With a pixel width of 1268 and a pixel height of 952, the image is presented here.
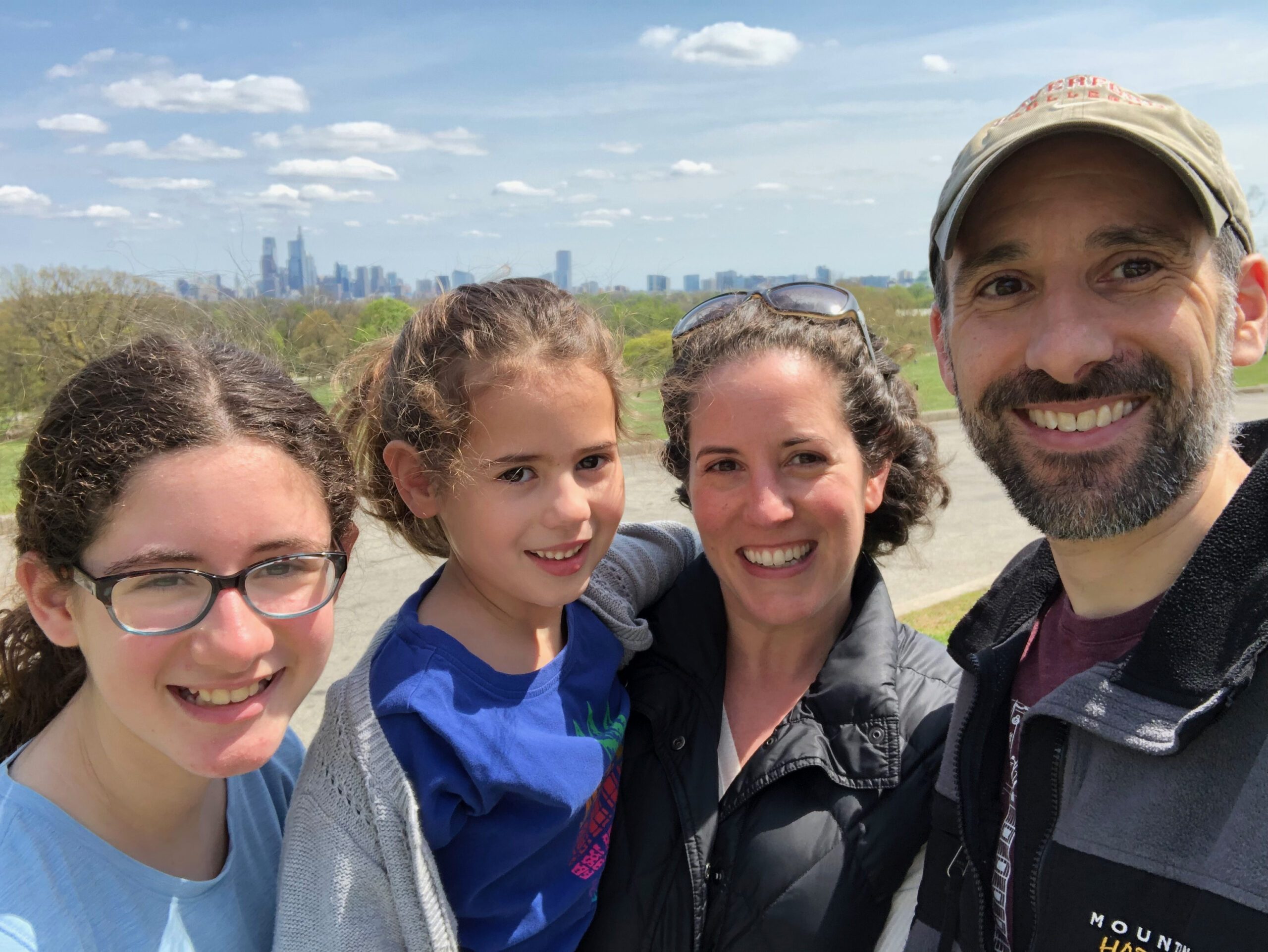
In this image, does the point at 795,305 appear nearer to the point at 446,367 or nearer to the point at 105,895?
the point at 446,367

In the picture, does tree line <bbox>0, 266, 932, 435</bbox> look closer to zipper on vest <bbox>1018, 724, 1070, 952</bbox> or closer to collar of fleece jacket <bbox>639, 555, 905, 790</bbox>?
collar of fleece jacket <bbox>639, 555, 905, 790</bbox>

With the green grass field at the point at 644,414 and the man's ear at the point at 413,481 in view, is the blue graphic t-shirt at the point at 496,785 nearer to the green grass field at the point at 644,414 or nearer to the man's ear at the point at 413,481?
the man's ear at the point at 413,481

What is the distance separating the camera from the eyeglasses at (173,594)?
151cm

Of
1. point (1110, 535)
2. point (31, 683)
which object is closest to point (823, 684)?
point (1110, 535)

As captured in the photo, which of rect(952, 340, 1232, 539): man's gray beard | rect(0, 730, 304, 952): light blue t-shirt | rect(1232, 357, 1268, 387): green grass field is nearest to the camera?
rect(0, 730, 304, 952): light blue t-shirt

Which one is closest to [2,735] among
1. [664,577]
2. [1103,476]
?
[664,577]

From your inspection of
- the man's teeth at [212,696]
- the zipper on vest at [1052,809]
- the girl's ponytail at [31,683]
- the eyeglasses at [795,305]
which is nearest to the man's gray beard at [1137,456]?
the zipper on vest at [1052,809]

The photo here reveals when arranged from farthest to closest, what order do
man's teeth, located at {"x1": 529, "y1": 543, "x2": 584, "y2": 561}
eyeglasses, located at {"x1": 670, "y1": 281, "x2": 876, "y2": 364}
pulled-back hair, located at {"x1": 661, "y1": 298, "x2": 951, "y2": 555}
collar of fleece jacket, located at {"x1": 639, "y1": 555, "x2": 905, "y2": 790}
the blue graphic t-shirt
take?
eyeglasses, located at {"x1": 670, "y1": 281, "x2": 876, "y2": 364}, pulled-back hair, located at {"x1": 661, "y1": 298, "x2": 951, "y2": 555}, man's teeth, located at {"x1": 529, "y1": 543, "x2": 584, "y2": 561}, collar of fleece jacket, located at {"x1": 639, "y1": 555, "x2": 905, "y2": 790}, the blue graphic t-shirt

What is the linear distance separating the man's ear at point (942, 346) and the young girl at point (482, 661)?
0.82m

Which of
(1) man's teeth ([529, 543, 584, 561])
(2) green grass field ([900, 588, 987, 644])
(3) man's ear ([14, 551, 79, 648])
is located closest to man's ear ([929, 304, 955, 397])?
(1) man's teeth ([529, 543, 584, 561])

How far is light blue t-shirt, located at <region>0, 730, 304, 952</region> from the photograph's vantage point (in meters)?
1.47

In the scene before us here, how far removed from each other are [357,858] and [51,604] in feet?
2.45

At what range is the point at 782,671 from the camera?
2.30 m

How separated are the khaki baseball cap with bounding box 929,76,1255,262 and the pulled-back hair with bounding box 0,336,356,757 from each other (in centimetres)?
136
